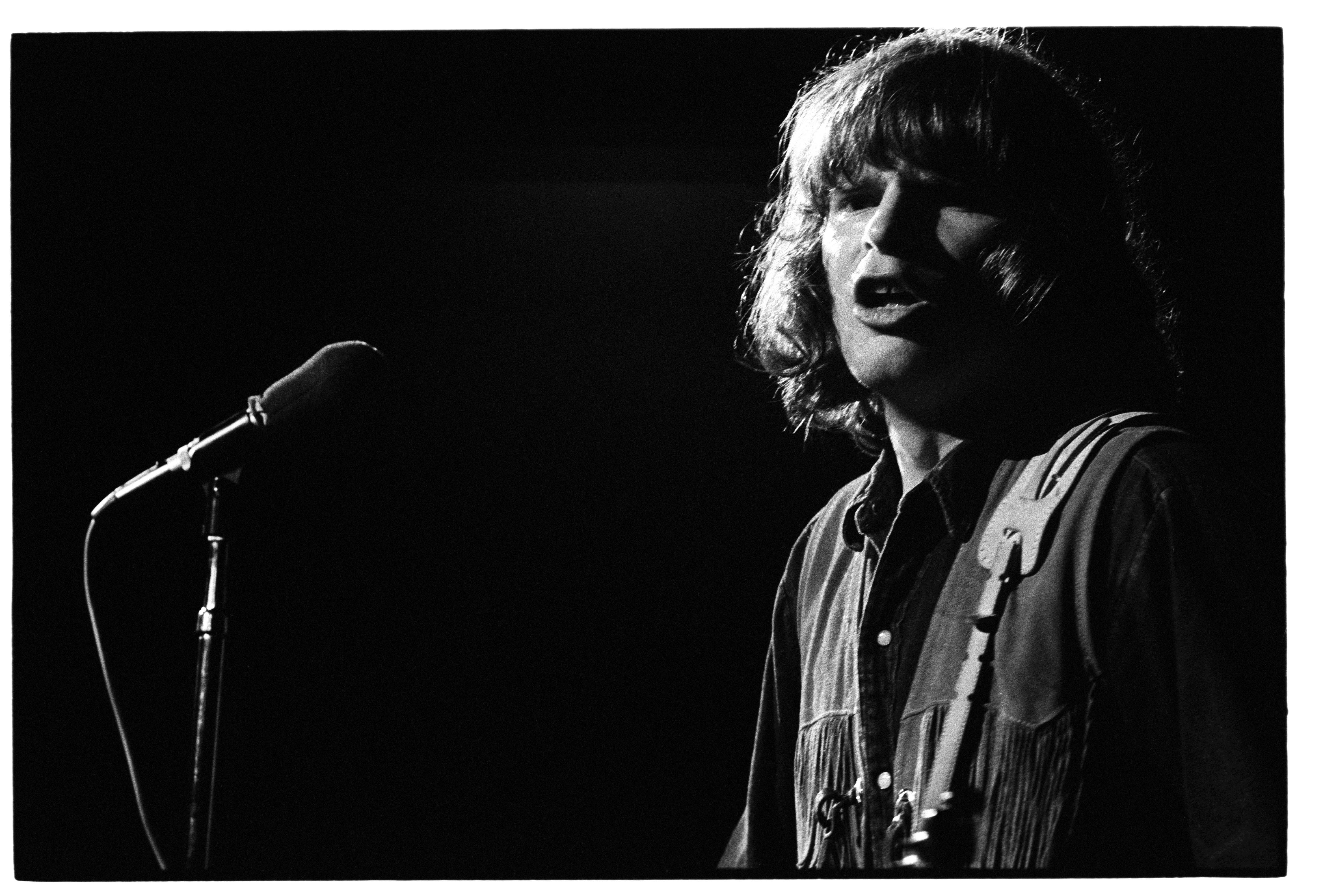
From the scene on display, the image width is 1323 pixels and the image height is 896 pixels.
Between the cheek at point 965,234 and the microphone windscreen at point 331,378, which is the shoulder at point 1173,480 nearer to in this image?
the cheek at point 965,234

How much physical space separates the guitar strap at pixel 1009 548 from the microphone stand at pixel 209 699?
109 centimetres

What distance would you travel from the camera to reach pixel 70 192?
6.90ft

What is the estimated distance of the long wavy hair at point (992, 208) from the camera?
1.96 metres

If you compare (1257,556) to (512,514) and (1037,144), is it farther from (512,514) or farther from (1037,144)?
(512,514)

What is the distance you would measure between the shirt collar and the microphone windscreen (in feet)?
2.64

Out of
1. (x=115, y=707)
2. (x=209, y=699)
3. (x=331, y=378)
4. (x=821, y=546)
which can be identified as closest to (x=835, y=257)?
(x=821, y=546)

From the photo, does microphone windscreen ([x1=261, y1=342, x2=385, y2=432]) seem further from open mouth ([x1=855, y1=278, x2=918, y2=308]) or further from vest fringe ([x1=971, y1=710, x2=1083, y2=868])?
vest fringe ([x1=971, y1=710, x2=1083, y2=868])

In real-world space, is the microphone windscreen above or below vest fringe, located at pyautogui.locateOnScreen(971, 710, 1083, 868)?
above

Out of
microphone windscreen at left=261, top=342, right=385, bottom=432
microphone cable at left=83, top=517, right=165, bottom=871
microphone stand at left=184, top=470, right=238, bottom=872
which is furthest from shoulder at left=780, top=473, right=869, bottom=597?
microphone cable at left=83, top=517, right=165, bottom=871

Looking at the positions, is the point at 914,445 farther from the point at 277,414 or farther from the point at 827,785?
the point at 277,414

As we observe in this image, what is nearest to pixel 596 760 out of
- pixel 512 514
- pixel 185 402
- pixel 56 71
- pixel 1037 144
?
pixel 512 514

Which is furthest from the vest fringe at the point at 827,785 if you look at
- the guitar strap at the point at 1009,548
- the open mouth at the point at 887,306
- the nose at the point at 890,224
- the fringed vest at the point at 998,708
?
the nose at the point at 890,224

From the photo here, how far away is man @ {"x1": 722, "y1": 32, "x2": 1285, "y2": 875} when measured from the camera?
6.05 feet

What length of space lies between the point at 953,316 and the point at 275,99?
1.15 metres
